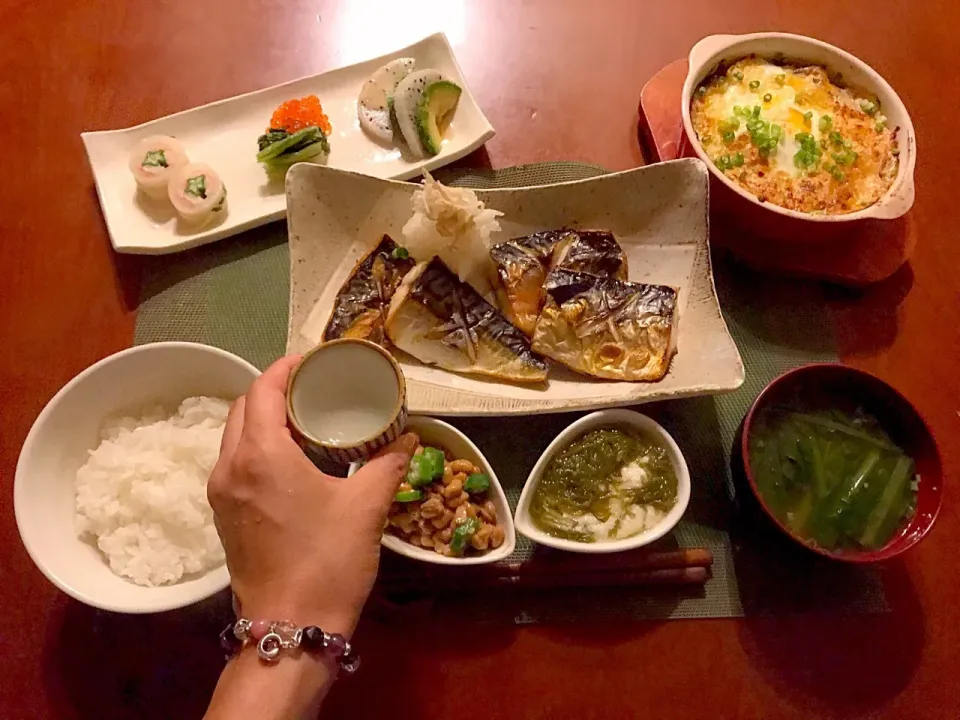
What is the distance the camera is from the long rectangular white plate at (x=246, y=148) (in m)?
1.88

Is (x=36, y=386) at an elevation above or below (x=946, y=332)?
above

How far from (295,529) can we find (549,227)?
1.04 m

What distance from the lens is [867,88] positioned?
6.10 ft

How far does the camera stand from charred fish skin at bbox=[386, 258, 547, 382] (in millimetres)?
1657

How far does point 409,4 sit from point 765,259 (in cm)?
135

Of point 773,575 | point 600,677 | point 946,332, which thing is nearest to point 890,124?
point 946,332

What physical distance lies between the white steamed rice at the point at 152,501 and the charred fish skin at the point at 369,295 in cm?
36

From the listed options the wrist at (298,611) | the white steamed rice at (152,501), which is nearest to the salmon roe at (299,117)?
the white steamed rice at (152,501)

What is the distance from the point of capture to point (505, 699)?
1.44 m

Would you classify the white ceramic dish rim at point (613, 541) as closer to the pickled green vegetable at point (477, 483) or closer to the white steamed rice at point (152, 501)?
the pickled green vegetable at point (477, 483)

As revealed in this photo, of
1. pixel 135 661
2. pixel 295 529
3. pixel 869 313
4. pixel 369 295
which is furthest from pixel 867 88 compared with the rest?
pixel 135 661

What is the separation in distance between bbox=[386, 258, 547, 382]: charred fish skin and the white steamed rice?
0.46 m

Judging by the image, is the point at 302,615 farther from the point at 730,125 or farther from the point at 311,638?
the point at 730,125

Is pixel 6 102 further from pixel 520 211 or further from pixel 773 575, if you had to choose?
pixel 773 575
